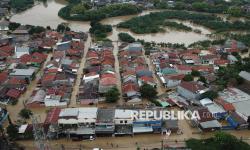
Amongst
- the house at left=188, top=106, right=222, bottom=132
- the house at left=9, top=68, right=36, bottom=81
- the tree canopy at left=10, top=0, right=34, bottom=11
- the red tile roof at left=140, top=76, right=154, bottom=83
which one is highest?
the tree canopy at left=10, top=0, right=34, bottom=11

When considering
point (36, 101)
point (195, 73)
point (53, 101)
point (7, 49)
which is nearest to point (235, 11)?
point (195, 73)

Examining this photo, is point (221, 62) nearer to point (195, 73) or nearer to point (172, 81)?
point (195, 73)

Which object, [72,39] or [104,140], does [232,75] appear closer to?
[104,140]

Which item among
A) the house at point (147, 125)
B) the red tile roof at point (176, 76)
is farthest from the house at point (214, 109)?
the house at point (147, 125)

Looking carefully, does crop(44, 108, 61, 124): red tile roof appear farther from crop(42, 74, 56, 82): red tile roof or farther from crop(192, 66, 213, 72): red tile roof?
crop(192, 66, 213, 72): red tile roof

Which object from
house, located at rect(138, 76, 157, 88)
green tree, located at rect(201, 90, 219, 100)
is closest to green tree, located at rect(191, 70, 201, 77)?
house, located at rect(138, 76, 157, 88)

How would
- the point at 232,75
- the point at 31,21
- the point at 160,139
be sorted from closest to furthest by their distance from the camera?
the point at 160,139 < the point at 232,75 < the point at 31,21

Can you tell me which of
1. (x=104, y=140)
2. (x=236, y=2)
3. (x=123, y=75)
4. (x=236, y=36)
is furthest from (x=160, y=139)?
(x=236, y=2)
